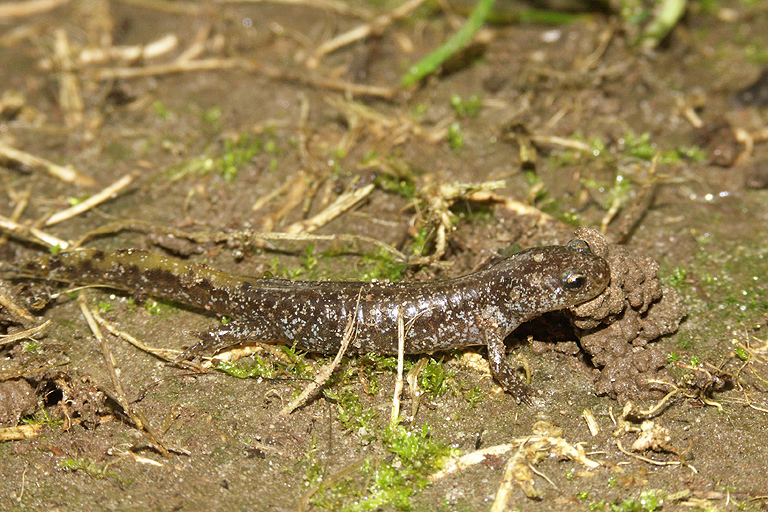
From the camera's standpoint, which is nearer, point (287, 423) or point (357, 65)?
point (287, 423)

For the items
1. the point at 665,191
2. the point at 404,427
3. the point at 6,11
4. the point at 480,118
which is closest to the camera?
the point at 404,427

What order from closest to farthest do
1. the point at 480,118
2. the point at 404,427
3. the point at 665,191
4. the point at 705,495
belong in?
the point at 705,495 → the point at 404,427 → the point at 665,191 → the point at 480,118

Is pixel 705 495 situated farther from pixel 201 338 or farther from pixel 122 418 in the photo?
pixel 122 418

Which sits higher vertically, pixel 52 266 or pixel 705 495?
pixel 52 266

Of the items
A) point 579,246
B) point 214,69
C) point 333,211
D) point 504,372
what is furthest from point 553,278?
point 214,69

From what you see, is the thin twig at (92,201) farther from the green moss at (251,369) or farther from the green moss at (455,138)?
the green moss at (455,138)

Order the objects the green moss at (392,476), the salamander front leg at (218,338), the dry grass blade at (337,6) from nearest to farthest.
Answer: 1. the green moss at (392,476)
2. the salamander front leg at (218,338)
3. the dry grass blade at (337,6)

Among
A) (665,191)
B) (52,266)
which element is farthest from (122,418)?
(665,191)

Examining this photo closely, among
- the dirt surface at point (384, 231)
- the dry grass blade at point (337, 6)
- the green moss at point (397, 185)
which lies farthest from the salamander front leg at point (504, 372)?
the dry grass blade at point (337, 6)
